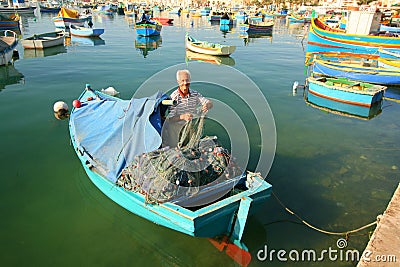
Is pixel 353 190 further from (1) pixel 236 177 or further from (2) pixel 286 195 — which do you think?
(1) pixel 236 177

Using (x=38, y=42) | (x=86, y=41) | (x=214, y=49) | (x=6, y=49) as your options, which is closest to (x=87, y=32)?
(x=86, y=41)

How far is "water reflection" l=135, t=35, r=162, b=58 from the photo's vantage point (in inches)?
1109

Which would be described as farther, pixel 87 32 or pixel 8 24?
pixel 8 24

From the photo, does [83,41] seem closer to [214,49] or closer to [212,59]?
[212,59]

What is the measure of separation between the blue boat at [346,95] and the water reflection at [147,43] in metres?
16.1

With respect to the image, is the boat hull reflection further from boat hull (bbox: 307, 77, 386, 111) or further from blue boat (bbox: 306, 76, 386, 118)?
boat hull (bbox: 307, 77, 386, 111)

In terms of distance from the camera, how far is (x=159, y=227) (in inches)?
247

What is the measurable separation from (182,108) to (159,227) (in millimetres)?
2661

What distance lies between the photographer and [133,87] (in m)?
16.3

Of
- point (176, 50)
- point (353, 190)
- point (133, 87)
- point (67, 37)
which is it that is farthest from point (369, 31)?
point (67, 37)

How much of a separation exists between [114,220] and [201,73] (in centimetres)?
1495

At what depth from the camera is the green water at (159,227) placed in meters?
5.80

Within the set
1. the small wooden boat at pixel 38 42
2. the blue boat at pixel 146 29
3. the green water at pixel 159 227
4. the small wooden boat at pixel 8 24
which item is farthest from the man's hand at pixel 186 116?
the small wooden boat at pixel 8 24

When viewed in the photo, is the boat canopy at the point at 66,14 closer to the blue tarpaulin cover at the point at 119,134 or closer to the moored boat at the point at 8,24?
the moored boat at the point at 8,24
